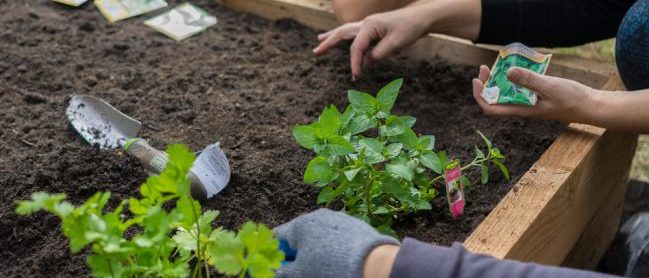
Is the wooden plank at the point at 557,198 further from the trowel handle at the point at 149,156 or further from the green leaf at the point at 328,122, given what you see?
the trowel handle at the point at 149,156

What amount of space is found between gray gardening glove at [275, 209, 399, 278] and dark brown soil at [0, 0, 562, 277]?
0.33 metres

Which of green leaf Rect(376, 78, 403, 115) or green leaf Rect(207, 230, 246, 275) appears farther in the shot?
green leaf Rect(376, 78, 403, 115)

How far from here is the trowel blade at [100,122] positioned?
5.88 ft

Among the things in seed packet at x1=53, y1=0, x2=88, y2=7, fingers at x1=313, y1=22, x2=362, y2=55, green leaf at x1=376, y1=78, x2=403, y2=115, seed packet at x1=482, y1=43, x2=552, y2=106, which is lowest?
seed packet at x1=53, y1=0, x2=88, y2=7

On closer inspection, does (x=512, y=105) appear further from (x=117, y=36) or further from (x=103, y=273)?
(x=117, y=36)

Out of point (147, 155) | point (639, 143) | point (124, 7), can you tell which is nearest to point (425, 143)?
point (147, 155)

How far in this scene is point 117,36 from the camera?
2.42 metres

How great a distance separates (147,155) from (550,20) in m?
1.17

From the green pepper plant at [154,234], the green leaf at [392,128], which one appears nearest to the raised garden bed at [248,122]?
the green leaf at [392,128]

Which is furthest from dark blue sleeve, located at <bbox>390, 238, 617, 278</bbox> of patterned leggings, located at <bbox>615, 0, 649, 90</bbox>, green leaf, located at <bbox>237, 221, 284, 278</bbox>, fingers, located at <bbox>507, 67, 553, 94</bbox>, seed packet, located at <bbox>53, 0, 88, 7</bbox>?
seed packet, located at <bbox>53, 0, 88, 7</bbox>

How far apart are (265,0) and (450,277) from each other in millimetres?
1748

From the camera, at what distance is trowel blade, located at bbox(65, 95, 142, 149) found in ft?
5.88

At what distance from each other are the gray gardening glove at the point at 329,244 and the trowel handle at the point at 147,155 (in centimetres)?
53

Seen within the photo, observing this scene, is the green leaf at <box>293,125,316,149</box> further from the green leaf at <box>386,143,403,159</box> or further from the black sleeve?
the black sleeve
